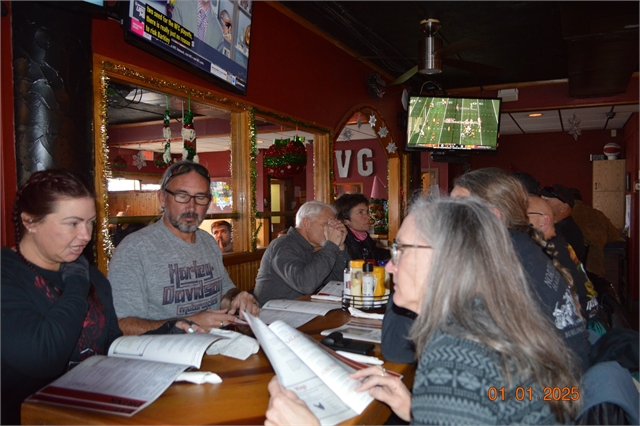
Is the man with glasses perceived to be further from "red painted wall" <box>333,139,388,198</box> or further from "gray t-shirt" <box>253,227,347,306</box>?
"red painted wall" <box>333,139,388,198</box>

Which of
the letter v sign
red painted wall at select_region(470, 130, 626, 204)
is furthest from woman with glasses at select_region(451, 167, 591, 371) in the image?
red painted wall at select_region(470, 130, 626, 204)

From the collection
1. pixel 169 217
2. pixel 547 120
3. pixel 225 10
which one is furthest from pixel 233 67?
pixel 547 120

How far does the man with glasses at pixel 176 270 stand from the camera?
2.02 meters

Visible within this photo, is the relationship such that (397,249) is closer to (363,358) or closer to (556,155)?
(363,358)

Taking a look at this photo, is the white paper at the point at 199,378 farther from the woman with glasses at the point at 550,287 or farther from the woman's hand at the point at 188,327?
the woman with glasses at the point at 550,287

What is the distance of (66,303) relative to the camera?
1.46 m

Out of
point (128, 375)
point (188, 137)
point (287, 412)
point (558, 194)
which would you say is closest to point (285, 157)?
point (188, 137)

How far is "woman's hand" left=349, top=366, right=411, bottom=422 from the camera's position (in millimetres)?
1257

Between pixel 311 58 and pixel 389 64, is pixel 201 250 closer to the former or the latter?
pixel 311 58

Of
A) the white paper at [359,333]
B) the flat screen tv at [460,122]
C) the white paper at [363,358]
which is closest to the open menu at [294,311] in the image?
the white paper at [359,333]

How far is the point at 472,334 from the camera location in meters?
0.94

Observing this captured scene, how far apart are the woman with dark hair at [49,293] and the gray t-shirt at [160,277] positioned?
0.79ft

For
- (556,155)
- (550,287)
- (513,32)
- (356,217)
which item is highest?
(513,32)

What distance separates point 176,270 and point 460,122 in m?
4.65
